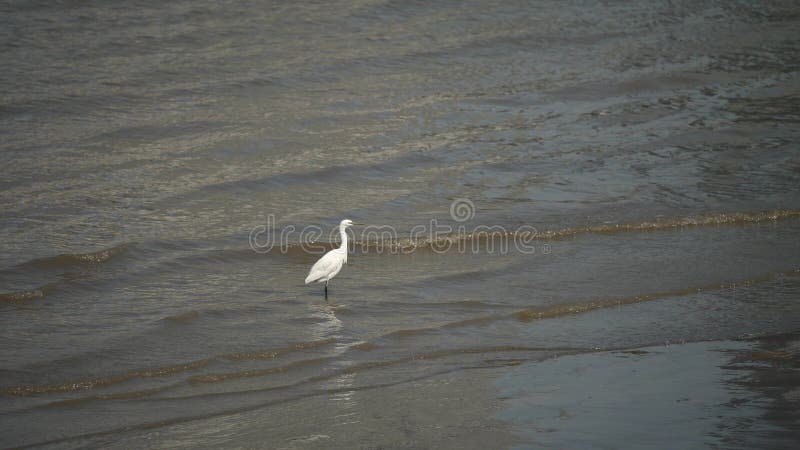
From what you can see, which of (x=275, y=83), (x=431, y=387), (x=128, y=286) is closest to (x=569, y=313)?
(x=431, y=387)

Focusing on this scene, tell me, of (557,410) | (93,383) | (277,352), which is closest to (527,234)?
(277,352)

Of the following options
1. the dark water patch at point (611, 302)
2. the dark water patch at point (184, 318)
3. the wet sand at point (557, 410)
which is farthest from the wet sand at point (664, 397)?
the dark water patch at point (184, 318)

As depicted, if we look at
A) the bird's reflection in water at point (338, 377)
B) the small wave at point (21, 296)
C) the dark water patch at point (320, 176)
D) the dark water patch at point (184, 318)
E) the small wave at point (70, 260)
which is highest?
the dark water patch at point (320, 176)

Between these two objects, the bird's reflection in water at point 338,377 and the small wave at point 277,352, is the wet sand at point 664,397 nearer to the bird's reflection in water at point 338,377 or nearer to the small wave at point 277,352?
the bird's reflection in water at point 338,377

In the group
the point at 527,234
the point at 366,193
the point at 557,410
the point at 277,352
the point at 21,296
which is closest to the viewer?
the point at 557,410

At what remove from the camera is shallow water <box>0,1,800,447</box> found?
26.3ft

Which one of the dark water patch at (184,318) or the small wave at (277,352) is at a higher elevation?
the dark water patch at (184,318)

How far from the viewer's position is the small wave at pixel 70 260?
33.7ft

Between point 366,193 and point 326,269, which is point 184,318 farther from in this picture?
point 366,193

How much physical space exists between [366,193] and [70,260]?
4.29 m

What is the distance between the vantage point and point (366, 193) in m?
13.1

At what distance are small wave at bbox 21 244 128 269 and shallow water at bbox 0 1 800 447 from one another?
3 centimetres

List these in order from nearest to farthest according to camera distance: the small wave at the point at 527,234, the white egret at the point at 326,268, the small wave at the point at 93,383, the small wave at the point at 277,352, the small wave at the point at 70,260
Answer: the small wave at the point at 93,383 → the small wave at the point at 277,352 → the white egret at the point at 326,268 → the small wave at the point at 70,260 → the small wave at the point at 527,234

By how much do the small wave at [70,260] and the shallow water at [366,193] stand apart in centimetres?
3
